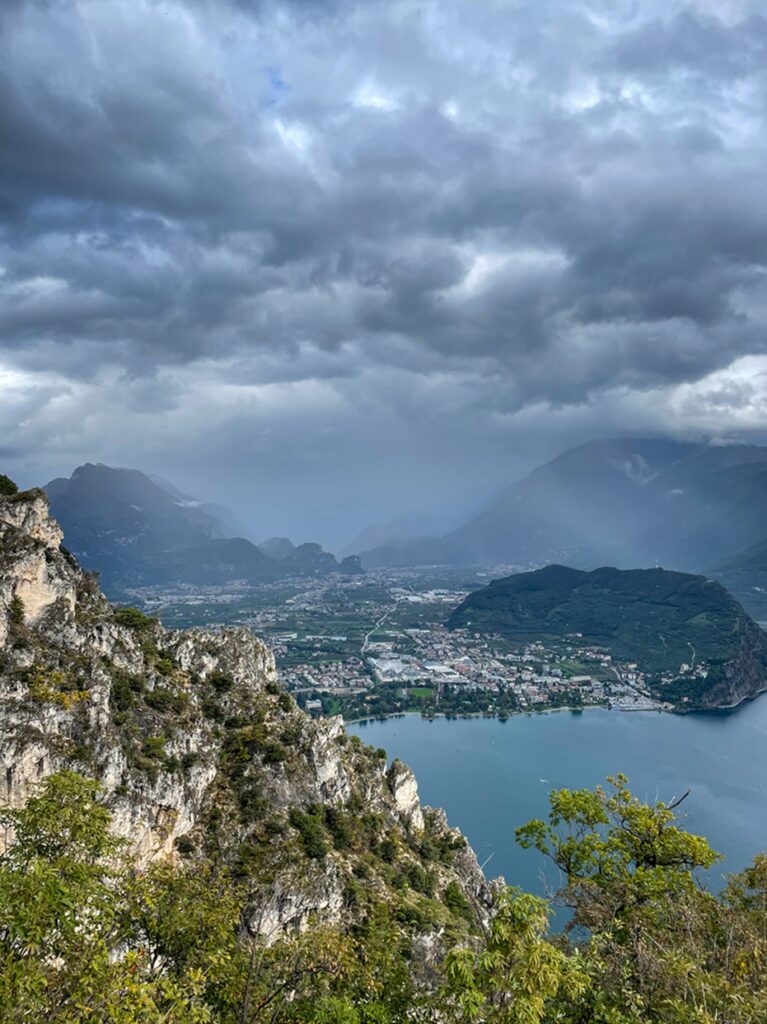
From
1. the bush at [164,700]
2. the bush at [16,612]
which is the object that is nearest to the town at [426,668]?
the bush at [164,700]

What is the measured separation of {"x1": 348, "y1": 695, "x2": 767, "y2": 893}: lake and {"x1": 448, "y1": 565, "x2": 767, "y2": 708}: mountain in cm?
1058

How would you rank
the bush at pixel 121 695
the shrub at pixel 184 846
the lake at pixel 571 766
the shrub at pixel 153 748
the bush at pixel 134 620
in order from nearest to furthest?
the shrub at pixel 184 846 → the shrub at pixel 153 748 → the bush at pixel 121 695 → the bush at pixel 134 620 → the lake at pixel 571 766

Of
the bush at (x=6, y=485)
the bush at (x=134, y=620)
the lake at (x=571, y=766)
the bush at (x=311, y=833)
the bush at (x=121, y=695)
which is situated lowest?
the lake at (x=571, y=766)

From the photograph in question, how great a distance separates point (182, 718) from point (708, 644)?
125240 mm

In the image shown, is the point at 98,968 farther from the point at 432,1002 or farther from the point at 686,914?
the point at 686,914

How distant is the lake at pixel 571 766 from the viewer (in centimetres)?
5081

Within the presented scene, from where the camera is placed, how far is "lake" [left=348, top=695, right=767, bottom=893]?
2000 inches

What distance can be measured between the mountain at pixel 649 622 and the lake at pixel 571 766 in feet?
34.7

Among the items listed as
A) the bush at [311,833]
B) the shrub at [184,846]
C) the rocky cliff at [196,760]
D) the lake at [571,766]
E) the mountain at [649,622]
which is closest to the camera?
the rocky cliff at [196,760]

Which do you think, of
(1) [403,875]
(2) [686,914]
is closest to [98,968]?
(2) [686,914]

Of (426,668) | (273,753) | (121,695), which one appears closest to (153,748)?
(121,695)

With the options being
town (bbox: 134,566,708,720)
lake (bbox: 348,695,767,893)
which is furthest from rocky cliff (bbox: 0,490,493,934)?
town (bbox: 134,566,708,720)

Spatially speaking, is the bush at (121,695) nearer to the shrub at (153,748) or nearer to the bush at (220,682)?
the shrub at (153,748)

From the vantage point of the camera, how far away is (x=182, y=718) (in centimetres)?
2406
